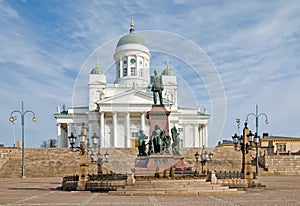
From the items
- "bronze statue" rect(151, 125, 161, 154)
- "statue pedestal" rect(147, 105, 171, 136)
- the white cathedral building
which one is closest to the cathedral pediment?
the white cathedral building

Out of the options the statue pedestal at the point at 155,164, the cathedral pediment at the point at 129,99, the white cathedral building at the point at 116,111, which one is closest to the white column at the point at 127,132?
the white cathedral building at the point at 116,111

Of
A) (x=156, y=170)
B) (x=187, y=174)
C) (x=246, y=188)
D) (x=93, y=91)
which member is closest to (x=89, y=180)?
(x=156, y=170)

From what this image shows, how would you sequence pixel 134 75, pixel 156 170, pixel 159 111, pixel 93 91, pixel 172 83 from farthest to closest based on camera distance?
pixel 93 91
pixel 134 75
pixel 172 83
pixel 159 111
pixel 156 170

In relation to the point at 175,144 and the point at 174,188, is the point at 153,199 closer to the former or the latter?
the point at 174,188

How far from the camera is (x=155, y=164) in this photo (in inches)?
1007

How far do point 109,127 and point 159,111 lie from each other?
56.0 meters

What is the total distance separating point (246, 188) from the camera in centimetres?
2331

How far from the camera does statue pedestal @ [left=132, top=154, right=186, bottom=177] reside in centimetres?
2506

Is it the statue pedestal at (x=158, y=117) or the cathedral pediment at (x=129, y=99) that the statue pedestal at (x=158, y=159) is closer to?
the statue pedestal at (x=158, y=117)

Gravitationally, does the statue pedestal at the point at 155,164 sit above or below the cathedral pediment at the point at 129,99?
below

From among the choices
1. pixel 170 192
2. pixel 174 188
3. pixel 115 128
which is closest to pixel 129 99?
pixel 115 128

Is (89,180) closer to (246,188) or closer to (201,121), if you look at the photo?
(246,188)

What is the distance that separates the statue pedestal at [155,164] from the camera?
2506cm

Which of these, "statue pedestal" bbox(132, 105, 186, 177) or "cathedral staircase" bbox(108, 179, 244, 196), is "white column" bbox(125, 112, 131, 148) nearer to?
"statue pedestal" bbox(132, 105, 186, 177)
